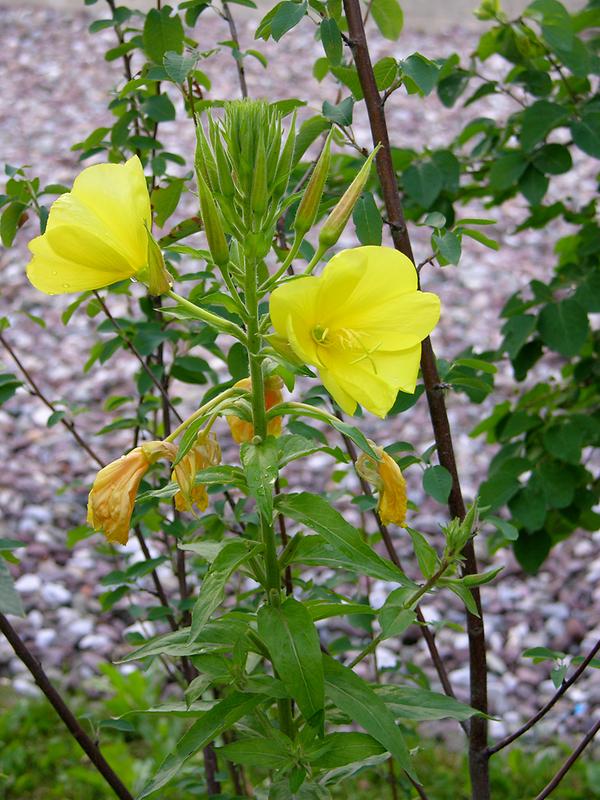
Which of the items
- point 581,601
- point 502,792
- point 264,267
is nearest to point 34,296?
point 581,601

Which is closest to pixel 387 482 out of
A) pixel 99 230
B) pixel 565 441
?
Result: pixel 99 230

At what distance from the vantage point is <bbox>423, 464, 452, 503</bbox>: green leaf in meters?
1.40

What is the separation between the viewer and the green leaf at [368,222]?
4.54ft

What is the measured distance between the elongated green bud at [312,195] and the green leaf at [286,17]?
32cm

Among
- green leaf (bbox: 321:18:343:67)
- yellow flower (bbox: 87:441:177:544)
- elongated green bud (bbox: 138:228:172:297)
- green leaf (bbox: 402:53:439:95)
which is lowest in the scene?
yellow flower (bbox: 87:441:177:544)

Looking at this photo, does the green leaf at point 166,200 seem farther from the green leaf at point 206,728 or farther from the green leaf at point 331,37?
the green leaf at point 206,728

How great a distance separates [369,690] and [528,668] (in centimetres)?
204

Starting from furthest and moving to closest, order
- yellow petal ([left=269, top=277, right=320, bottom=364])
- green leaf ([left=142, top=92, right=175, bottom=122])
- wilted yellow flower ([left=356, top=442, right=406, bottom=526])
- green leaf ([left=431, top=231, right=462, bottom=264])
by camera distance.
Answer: green leaf ([left=142, top=92, right=175, bottom=122]) < green leaf ([left=431, top=231, right=462, bottom=264]) < wilted yellow flower ([left=356, top=442, right=406, bottom=526]) < yellow petal ([left=269, top=277, right=320, bottom=364])

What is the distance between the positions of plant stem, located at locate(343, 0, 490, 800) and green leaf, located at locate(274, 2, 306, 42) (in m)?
0.08

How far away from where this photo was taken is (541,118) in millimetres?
1991

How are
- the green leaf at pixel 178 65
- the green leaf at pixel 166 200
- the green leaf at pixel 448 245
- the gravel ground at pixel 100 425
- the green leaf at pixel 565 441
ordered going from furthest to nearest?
the gravel ground at pixel 100 425 < the green leaf at pixel 565 441 < the green leaf at pixel 166 200 < the green leaf at pixel 178 65 < the green leaf at pixel 448 245

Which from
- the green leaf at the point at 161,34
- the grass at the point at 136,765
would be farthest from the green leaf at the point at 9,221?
the grass at the point at 136,765

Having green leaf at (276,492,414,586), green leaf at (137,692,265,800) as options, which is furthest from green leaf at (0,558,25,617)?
green leaf at (276,492,414,586)

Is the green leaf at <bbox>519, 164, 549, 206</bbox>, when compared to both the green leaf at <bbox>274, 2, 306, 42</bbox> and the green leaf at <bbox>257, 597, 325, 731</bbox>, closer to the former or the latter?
the green leaf at <bbox>274, 2, 306, 42</bbox>
